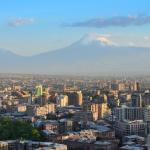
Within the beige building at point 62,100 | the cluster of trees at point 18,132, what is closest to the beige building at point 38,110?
the beige building at point 62,100

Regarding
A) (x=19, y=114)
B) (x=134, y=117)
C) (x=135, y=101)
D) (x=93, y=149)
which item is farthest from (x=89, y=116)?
(x=93, y=149)

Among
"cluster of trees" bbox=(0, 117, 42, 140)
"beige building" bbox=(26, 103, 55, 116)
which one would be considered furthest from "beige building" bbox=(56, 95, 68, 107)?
"cluster of trees" bbox=(0, 117, 42, 140)

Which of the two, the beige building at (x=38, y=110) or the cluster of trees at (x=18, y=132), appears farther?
the beige building at (x=38, y=110)

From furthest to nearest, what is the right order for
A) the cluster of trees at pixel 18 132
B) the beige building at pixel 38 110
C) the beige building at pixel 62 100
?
the beige building at pixel 62 100 → the beige building at pixel 38 110 → the cluster of trees at pixel 18 132

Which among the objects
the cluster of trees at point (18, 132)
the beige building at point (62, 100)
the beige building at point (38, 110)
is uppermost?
the beige building at point (62, 100)

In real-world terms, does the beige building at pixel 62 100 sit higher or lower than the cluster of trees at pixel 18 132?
higher

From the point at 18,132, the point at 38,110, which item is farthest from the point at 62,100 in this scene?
the point at 18,132

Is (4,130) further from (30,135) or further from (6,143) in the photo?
(6,143)

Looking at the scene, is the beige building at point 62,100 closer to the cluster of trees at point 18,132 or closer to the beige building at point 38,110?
the beige building at point 38,110

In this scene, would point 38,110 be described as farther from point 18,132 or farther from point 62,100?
point 18,132

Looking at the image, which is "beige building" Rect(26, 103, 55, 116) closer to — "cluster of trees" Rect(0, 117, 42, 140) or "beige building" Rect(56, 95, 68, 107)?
"beige building" Rect(56, 95, 68, 107)
